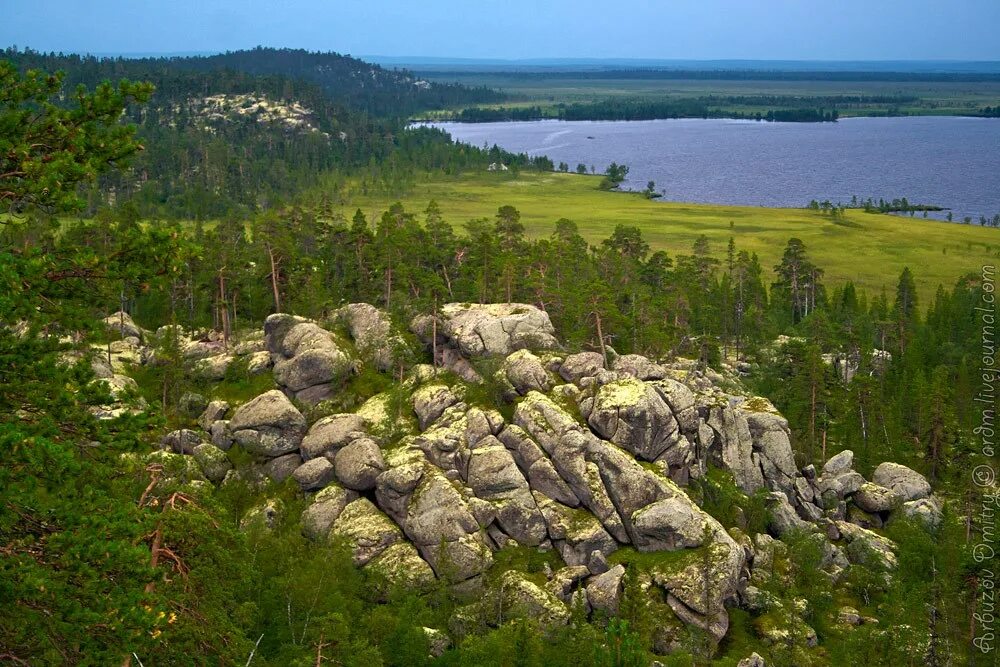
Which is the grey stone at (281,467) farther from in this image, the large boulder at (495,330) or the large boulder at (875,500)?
the large boulder at (875,500)

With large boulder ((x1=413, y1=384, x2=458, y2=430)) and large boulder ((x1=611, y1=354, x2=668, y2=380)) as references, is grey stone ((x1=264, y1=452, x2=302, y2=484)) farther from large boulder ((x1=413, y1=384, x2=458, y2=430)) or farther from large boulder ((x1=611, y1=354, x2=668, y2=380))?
large boulder ((x1=611, y1=354, x2=668, y2=380))

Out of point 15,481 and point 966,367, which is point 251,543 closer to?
point 15,481

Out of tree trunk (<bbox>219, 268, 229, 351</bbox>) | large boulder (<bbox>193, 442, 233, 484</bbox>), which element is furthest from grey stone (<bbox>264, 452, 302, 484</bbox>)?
tree trunk (<bbox>219, 268, 229, 351</bbox>)

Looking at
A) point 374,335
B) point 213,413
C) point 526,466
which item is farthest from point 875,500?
point 213,413

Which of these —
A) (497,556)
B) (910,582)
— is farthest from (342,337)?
(910,582)

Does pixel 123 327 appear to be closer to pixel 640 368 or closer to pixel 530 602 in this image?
pixel 640 368

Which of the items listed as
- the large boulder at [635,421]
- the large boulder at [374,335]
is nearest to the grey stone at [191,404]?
the large boulder at [374,335]
